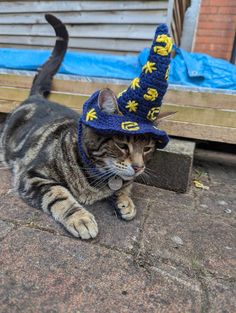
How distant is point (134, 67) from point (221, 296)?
2.01 m

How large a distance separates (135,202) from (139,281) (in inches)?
26.8

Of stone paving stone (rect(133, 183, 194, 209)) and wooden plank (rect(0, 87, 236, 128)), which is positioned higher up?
wooden plank (rect(0, 87, 236, 128))

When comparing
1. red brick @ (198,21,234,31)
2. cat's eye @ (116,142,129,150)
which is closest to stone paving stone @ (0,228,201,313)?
cat's eye @ (116,142,129,150)

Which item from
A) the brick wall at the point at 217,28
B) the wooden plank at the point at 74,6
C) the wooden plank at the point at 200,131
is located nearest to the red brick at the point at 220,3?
the brick wall at the point at 217,28

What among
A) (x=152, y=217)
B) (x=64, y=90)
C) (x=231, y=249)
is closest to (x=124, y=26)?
(x=64, y=90)

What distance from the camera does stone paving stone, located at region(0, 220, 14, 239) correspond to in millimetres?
1242

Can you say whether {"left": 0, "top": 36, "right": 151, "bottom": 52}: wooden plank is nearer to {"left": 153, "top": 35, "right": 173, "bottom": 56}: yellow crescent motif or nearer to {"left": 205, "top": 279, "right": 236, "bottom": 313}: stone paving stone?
{"left": 153, "top": 35, "right": 173, "bottom": 56}: yellow crescent motif

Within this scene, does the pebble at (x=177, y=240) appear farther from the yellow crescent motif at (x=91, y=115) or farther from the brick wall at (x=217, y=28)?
the brick wall at (x=217, y=28)

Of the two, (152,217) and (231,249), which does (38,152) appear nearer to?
(152,217)

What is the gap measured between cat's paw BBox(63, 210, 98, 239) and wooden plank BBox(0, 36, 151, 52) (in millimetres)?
→ 2396

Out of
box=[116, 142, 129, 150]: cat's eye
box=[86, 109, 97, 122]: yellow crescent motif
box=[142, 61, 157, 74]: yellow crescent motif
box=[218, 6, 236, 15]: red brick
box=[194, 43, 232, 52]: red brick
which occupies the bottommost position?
box=[116, 142, 129, 150]: cat's eye

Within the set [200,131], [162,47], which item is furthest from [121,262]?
[200,131]

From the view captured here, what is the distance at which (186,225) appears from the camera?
4.97 feet

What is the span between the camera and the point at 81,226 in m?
1.27
